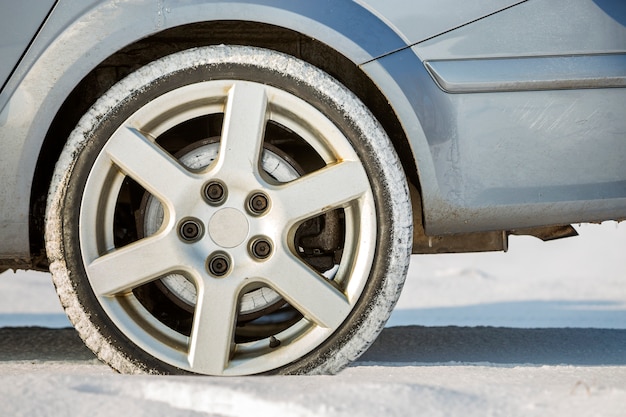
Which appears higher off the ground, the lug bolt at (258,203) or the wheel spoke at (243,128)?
the wheel spoke at (243,128)

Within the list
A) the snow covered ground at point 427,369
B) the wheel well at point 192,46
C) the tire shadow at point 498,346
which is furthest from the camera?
the tire shadow at point 498,346

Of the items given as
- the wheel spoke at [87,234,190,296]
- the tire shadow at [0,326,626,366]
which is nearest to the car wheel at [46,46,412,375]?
the wheel spoke at [87,234,190,296]

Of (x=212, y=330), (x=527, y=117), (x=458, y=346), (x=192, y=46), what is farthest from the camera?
(x=458, y=346)

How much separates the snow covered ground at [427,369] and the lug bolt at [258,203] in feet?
1.35

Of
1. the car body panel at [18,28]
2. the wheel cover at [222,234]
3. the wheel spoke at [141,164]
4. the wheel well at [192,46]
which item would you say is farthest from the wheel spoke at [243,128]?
the car body panel at [18,28]

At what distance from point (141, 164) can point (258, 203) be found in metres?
0.28

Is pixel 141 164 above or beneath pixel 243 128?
beneath

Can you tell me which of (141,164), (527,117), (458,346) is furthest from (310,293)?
(458,346)

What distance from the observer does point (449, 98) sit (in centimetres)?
229

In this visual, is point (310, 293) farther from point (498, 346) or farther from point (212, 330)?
point (498, 346)

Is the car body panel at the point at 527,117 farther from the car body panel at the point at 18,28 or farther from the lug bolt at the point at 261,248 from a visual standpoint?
the car body panel at the point at 18,28

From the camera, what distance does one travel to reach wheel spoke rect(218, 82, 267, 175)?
2225mm

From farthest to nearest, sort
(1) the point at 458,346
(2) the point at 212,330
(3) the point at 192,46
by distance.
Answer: (1) the point at 458,346 → (3) the point at 192,46 → (2) the point at 212,330

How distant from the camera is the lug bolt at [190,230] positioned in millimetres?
2223
